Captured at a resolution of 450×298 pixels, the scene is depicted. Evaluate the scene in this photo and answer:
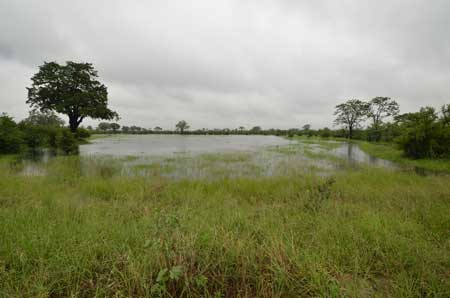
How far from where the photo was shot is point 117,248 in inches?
88.7

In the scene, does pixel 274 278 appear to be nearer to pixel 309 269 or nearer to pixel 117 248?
pixel 309 269

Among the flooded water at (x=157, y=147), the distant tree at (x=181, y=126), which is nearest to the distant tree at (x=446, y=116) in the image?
the flooded water at (x=157, y=147)

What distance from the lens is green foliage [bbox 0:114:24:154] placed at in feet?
44.7

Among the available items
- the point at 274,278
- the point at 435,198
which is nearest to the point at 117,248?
the point at 274,278

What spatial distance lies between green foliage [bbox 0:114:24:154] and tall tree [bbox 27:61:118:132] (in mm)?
13985

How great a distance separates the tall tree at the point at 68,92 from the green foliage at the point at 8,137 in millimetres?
13985

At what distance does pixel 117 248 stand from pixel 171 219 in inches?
37.4

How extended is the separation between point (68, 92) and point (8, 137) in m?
18.2

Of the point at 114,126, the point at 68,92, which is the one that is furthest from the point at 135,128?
the point at 68,92

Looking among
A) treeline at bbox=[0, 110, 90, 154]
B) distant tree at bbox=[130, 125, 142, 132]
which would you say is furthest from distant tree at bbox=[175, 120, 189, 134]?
treeline at bbox=[0, 110, 90, 154]

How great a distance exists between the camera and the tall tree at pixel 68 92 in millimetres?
26375

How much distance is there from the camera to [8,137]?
45.2 ft

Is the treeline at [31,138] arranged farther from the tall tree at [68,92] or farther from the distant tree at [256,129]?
the distant tree at [256,129]

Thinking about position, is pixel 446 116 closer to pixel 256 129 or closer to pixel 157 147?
pixel 157 147
